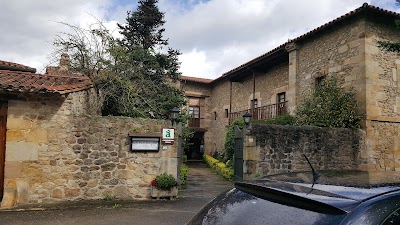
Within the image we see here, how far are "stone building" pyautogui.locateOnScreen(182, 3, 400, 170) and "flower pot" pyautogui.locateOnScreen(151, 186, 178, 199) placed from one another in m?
7.21

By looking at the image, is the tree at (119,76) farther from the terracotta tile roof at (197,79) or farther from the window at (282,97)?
the terracotta tile roof at (197,79)

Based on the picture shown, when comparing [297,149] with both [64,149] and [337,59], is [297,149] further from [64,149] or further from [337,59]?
[64,149]

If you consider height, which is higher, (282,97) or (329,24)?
(329,24)

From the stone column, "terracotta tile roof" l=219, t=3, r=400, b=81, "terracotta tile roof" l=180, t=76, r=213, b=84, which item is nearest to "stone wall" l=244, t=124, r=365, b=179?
the stone column

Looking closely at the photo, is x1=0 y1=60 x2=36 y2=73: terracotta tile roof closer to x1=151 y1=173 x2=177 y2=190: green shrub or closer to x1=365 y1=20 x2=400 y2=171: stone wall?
x1=151 y1=173 x2=177 y2=190: green shrub

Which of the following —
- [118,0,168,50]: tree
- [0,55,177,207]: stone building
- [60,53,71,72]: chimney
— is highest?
[118,0,168,50]: tree

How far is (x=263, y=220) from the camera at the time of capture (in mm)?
1679

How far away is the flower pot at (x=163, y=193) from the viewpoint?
8227 mm

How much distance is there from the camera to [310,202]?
1619 mm

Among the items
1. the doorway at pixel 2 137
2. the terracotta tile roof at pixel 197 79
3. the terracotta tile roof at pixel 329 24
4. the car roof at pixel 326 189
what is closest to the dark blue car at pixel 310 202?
the car roof at pixel 326 189

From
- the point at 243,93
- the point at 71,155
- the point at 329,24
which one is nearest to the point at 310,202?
the point at 71,155

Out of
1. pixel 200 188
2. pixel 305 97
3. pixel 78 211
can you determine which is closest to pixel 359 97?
pixel 305 97

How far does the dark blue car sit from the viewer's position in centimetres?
150

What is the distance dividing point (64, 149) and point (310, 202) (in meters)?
7.30
